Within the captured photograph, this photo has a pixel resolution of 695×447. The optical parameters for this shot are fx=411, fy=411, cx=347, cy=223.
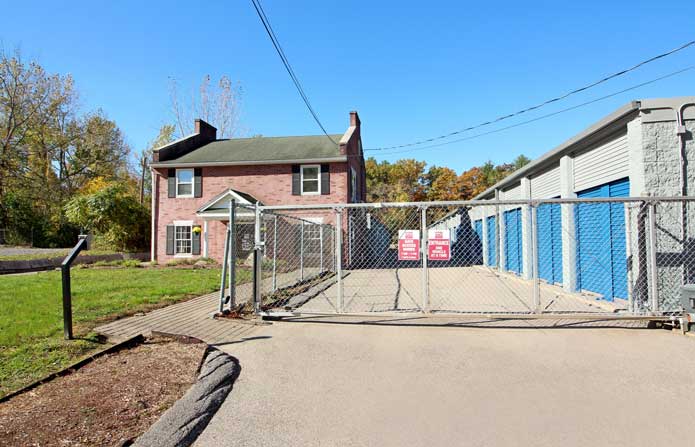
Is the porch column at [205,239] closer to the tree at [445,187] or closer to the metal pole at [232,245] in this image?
the metal pole at [232,245]

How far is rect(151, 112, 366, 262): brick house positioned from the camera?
20.5 meters

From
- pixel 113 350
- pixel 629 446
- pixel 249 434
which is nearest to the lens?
pixel 629 446

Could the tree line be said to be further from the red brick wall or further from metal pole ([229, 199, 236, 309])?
metal pole ([229, 199, 236, 309])

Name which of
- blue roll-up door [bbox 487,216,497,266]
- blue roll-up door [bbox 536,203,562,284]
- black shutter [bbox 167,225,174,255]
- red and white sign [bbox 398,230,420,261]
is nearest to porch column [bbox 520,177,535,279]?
blue roll-up door [bbox 536,203,562,284]

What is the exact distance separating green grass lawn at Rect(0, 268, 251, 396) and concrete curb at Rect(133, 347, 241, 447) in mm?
1710

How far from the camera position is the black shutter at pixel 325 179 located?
2045 centimetres

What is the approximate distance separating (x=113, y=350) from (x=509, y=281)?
12.1 m

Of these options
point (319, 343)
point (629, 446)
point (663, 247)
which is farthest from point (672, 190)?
point (319, 343)

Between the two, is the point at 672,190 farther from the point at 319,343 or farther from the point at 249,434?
the point at 249,434

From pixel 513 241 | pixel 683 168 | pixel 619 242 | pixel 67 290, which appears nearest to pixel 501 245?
pixel 513 241

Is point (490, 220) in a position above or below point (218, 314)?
above

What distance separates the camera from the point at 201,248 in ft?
69.0

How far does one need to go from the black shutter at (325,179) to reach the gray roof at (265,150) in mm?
551

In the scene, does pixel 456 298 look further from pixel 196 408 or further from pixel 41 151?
pixel 41 151
